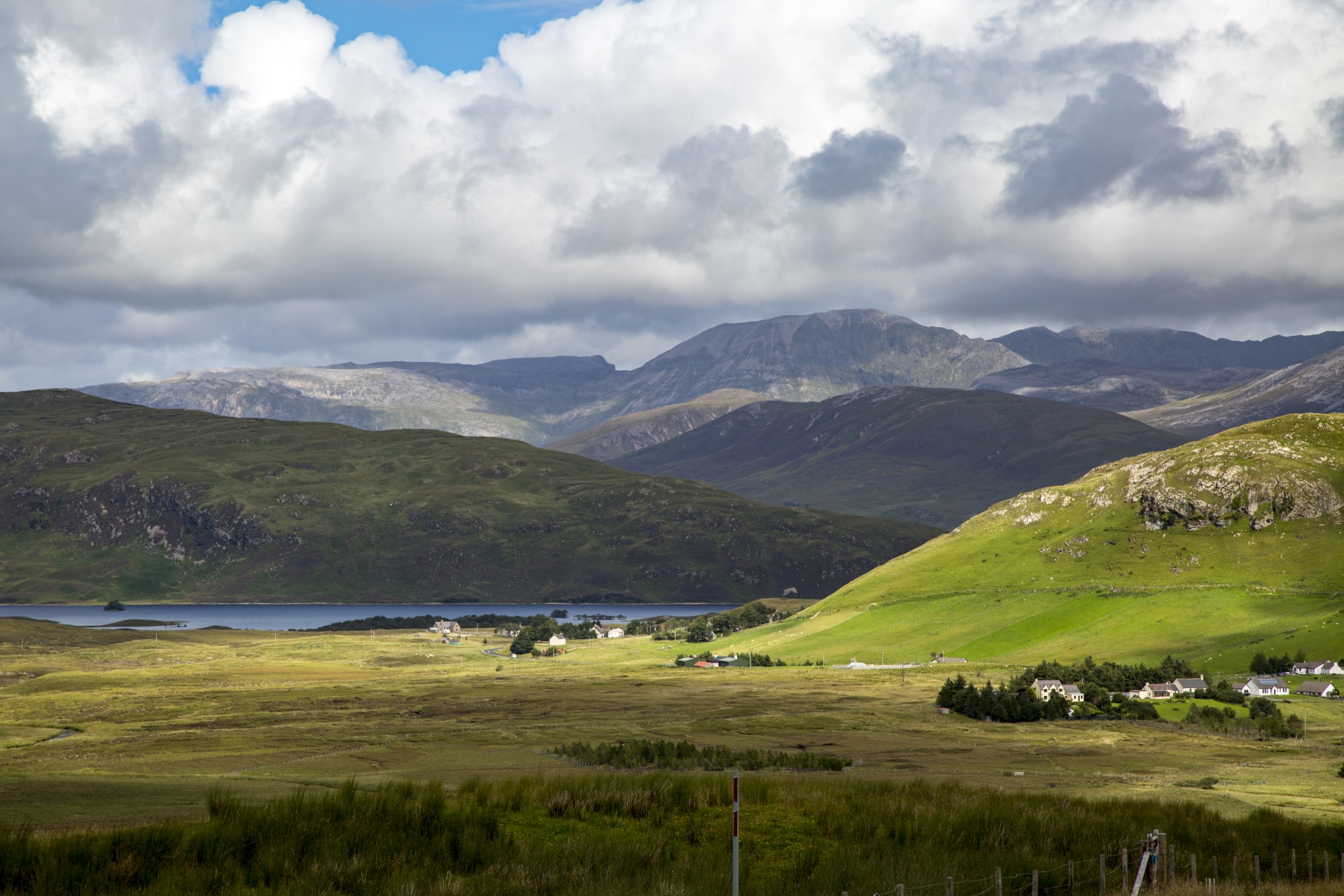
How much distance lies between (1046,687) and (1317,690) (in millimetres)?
27729

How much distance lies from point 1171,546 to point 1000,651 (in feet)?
181

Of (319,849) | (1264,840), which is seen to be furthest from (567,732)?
(319,849)

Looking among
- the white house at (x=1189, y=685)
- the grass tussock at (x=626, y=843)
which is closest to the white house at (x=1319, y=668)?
the white house at (x=1189, y=685)

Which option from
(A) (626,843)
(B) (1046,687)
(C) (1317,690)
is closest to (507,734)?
(A) (626,843)

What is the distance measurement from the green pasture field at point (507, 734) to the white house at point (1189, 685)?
8.26 m

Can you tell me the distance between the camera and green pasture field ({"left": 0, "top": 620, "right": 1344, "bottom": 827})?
48.5 meters

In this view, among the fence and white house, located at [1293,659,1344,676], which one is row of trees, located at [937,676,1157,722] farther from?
the fence

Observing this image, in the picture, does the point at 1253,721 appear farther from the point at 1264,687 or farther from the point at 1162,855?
the point at 1162,855

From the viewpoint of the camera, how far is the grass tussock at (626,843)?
68.3ft

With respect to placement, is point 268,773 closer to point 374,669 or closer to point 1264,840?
point 1264,840

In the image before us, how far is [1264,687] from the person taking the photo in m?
113

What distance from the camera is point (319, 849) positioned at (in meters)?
22.2

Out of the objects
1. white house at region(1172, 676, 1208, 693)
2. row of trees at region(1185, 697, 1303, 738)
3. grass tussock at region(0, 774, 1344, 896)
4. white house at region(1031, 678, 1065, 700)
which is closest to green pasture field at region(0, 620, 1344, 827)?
row of trees at region(1185, 697, 1303, 738)

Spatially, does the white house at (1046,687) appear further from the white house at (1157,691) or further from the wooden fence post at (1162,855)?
the wooden fence post at (1162,855)
